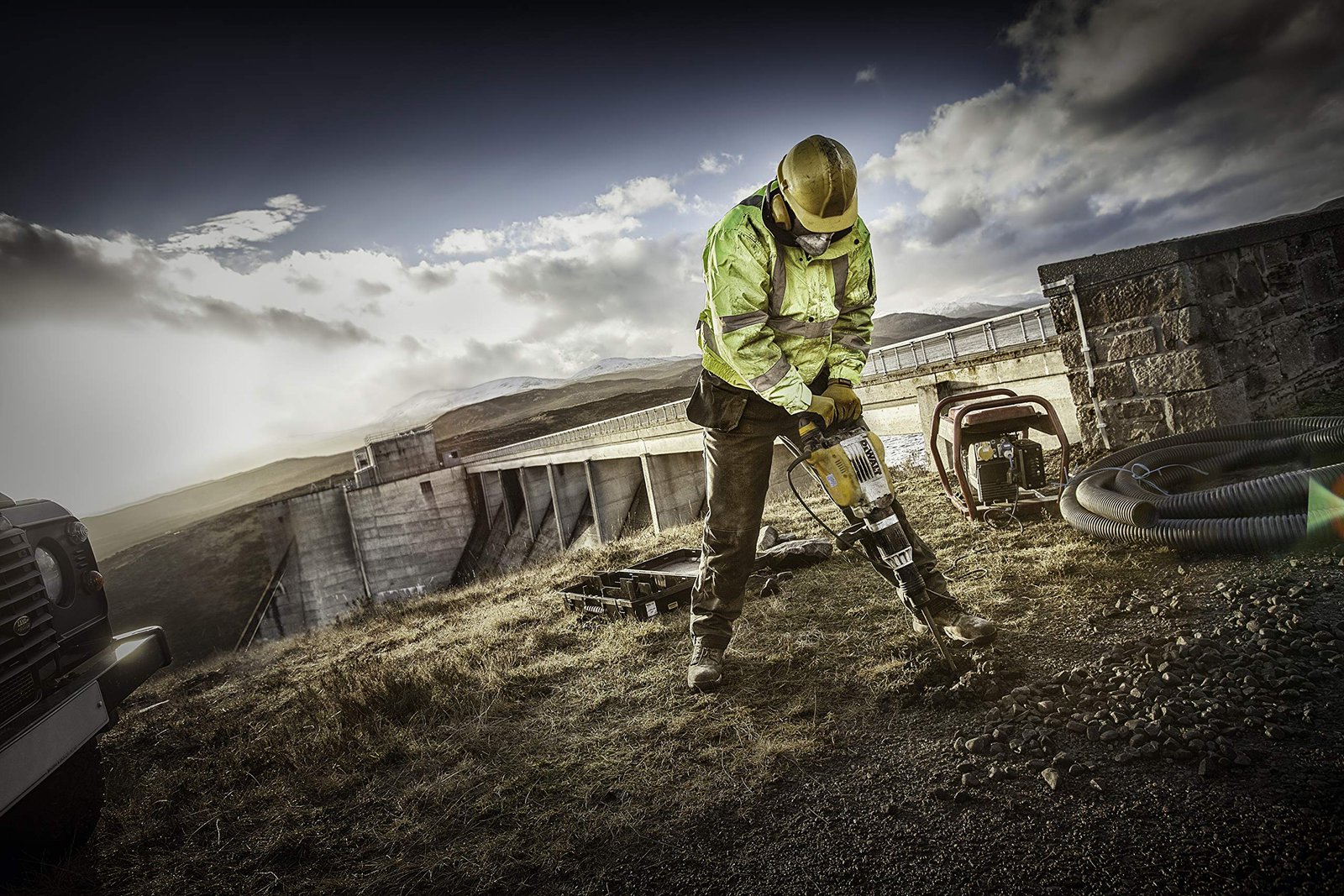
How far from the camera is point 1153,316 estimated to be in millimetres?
4293

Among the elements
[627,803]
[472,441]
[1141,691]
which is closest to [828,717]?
[627,803]

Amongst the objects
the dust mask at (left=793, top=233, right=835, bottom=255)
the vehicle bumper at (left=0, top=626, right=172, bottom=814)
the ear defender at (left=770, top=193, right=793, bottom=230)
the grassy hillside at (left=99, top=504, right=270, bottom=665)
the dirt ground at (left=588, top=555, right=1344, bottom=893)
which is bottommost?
the grassy hillside at (left=99, top=504, right=270, bottom=665)

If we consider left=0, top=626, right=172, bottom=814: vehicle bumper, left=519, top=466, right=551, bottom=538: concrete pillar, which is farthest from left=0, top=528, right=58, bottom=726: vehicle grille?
left=519, top=466, right=551, bottom=538: concrete pillar

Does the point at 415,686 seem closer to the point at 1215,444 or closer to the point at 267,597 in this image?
the point at 1215,444

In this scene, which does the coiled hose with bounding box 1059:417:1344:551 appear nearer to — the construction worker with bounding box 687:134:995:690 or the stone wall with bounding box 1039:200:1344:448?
the stone wall with bounding box 1039:200:1344:448

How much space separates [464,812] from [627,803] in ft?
2.14

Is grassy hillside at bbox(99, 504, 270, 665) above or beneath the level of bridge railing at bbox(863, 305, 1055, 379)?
beneath

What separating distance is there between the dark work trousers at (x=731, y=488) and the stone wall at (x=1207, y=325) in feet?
9.04

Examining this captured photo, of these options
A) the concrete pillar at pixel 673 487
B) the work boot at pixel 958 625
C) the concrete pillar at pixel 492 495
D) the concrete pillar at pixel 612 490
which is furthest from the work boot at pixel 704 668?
the concrete pillar at pixel 492 495

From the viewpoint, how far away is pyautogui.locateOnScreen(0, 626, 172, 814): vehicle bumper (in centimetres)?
210

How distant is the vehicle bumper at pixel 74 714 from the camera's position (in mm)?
2102

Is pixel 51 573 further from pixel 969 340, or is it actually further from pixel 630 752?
pixel 969 340

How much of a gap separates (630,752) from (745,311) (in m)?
1.85

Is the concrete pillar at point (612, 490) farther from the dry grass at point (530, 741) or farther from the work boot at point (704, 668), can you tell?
the work boot at point (704, 668)
